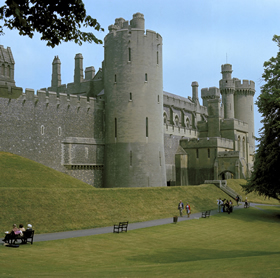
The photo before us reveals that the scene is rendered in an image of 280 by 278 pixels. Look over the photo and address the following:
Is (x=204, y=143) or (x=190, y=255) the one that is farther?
(x=204, y=143)

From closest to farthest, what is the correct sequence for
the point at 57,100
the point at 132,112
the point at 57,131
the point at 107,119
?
the point at 57,131
the point at 57,100
the point at 132,112
the point at 107,119

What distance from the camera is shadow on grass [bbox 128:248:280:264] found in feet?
58.3

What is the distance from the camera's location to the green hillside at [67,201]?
84.1 ft

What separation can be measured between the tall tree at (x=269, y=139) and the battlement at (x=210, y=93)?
47.2 metres

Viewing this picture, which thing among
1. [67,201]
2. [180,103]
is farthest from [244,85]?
[67,201]

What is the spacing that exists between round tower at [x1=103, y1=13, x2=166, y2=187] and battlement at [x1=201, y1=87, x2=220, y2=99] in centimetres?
3737

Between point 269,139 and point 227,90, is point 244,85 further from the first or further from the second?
point 269,139

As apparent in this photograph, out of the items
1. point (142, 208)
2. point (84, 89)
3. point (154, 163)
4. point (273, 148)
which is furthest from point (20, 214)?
point (84, 89)

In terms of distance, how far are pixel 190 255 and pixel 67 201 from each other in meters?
12.1

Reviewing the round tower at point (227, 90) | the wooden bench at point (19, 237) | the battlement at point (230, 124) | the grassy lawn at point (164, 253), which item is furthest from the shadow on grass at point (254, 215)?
the round tower at point (227, 90)

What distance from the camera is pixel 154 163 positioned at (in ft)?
149

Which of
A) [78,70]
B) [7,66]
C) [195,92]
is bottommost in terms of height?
[7,66]

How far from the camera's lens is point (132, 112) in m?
44.9

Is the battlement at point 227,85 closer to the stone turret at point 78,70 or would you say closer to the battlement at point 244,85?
the battlement at point 244,85
